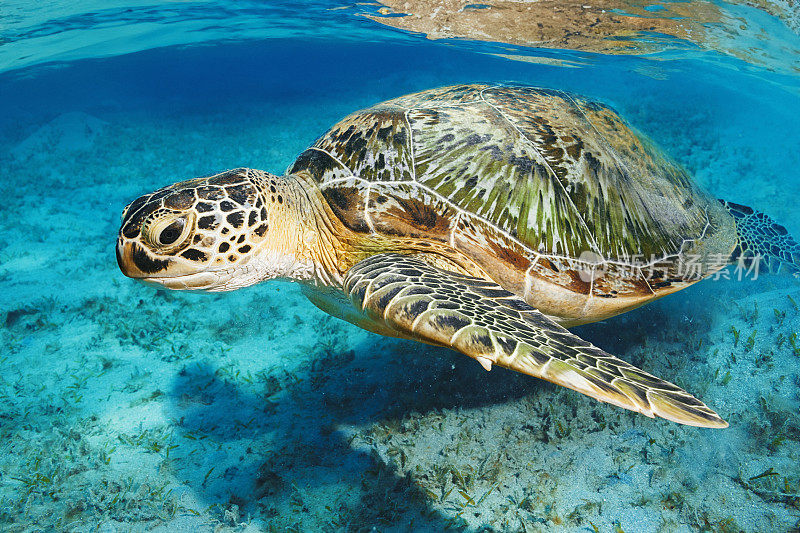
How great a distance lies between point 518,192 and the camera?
2293mm

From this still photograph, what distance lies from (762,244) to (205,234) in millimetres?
4130

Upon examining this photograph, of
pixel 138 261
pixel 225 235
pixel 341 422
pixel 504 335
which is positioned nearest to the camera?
pixel 504 335

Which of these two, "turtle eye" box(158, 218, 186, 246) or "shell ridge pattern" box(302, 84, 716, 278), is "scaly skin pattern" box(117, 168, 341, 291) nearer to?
"turtle eye" box(158, 218, 186, 246)

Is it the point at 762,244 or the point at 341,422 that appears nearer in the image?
the point at 341,422

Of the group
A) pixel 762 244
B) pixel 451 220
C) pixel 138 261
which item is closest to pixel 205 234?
pixel 138 261

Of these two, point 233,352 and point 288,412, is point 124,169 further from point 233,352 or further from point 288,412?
point 288,412

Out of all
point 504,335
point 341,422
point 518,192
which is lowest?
point 341,422

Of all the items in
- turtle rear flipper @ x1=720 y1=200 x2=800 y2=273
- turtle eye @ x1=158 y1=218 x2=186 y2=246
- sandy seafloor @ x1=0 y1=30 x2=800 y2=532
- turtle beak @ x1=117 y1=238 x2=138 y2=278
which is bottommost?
sandy seafloor @ x1=0 y1=30 x2=800 y2=532

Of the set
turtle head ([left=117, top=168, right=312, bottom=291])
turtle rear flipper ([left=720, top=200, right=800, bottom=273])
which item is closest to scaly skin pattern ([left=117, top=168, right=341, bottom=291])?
turtle head ([left=117, top=168, right=312, bottom=291])

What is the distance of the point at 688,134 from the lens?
373 inches

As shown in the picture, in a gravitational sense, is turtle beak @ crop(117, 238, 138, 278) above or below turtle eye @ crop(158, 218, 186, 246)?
below

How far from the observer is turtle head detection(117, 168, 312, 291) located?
1965mm

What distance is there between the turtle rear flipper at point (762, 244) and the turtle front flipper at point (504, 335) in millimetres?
2413

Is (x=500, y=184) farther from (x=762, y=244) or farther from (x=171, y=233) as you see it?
(x=762, y=244)
